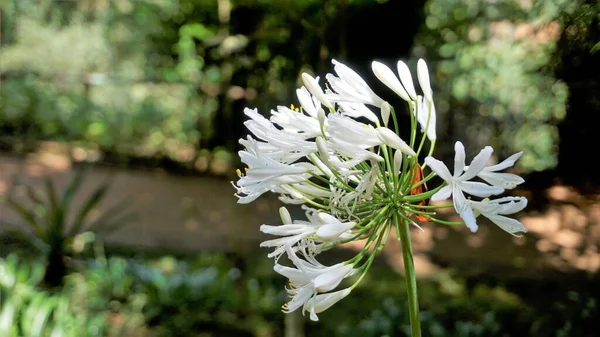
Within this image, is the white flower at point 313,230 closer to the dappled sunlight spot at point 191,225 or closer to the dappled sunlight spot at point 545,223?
the dappled sunlight spot at point 545,223

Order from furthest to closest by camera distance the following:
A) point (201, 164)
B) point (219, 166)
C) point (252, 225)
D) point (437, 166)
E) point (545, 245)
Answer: point (201, 164) < point (219, 166) < point (252, 225) < point (545, 245) < point (437, 166)

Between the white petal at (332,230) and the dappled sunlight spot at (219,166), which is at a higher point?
the dappled sunlight spot at (219,166)

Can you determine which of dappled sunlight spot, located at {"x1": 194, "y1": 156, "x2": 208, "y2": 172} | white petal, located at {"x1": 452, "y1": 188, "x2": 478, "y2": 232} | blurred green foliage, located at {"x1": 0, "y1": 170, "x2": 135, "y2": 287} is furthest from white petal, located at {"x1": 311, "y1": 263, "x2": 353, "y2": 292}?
dappled sunlight spot, located at {"x1": 194, "y1": 156, "x2": 208, "y2": 172}

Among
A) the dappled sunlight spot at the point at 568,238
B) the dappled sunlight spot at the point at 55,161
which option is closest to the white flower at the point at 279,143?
the dappled sunlight spot at the point at 568,238

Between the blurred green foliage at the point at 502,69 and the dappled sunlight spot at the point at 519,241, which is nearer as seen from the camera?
the blurred green foliage at the point at 502,69

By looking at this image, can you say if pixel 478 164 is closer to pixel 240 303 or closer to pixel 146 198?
pixel 240 303

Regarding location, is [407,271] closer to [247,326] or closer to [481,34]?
[481,34]

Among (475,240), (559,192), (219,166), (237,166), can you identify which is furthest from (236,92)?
(559,192)

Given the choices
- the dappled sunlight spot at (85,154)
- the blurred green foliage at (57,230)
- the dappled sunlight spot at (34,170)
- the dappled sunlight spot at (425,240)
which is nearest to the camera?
the dappled sunlight spot at (425,240)
